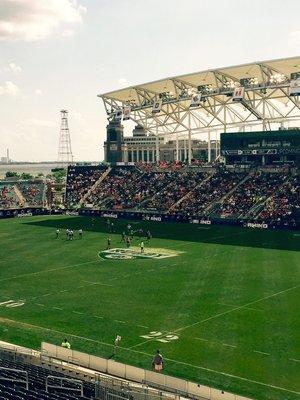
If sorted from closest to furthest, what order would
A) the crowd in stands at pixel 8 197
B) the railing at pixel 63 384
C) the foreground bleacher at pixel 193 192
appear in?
1. the railing at pixel 63 384
2. the foreground bleacher at pixel 193 192
3. the crowd in stands at pixel 8 197

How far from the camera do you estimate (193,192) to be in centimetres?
8819

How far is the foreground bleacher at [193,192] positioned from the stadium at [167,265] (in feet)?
0.95

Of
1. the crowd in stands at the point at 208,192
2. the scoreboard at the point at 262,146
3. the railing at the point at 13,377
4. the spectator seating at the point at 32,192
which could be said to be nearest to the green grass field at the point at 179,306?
the railing at the point at 13,377

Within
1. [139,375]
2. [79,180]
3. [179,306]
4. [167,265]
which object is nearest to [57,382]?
[139,375]

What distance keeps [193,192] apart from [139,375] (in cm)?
6679

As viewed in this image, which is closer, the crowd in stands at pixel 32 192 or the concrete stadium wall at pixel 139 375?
the concrete stadium wall at pixel 139 375

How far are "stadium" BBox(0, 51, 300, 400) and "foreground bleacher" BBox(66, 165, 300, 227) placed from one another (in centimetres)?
29

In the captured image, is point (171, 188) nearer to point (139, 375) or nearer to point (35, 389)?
point (139, 375)

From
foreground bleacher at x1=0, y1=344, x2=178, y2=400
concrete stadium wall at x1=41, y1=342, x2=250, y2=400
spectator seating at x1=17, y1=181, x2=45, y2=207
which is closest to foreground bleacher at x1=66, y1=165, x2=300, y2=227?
spectator seating at x1=17, y1=181, x2=45, y2=207

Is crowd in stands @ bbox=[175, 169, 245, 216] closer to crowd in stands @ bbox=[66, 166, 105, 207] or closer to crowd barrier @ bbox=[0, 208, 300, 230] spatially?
crowd barrier @ bbox=[0, 208, 300, 230]

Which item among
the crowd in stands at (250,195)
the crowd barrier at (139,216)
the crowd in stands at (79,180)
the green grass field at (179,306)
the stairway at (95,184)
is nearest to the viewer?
the green grass field at (179,306)

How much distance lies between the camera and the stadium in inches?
942

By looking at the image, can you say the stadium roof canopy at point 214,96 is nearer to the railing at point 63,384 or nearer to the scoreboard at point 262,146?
the scoreboard at point 262,146

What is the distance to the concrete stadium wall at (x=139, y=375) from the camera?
19856 millimetres
